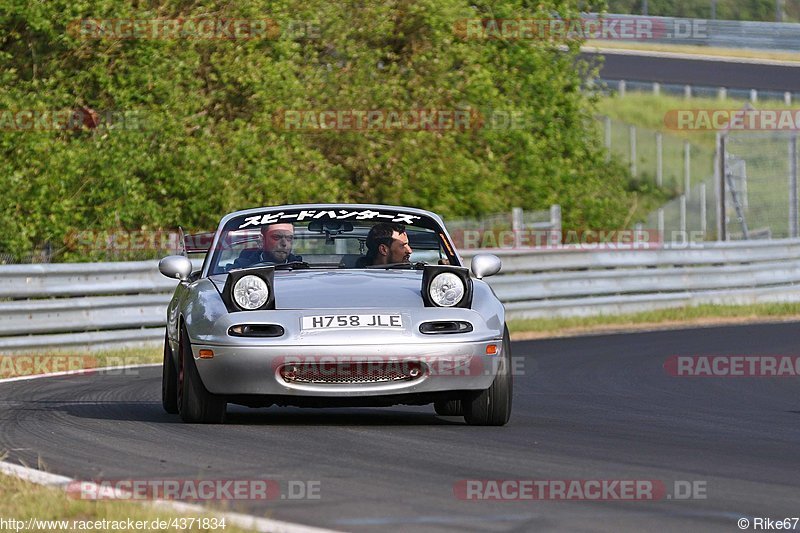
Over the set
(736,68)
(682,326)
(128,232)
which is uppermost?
(736,68)

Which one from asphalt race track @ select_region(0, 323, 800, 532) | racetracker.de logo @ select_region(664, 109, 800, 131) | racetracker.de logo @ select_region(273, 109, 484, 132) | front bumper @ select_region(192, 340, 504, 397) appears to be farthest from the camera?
racetracker.de logo @ select_region(664, 109, 800, 131)

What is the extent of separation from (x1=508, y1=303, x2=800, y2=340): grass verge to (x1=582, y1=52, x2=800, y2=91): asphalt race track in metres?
29.9

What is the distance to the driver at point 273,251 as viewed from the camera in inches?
365

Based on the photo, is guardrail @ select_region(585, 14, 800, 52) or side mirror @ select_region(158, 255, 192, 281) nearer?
side mirror @ select_region(158, 255, 192, 281)

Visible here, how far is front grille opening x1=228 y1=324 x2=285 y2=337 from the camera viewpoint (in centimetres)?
822

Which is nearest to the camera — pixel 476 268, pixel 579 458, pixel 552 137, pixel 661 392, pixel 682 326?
pixel 579 458

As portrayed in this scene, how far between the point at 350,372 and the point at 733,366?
6575 millimetres

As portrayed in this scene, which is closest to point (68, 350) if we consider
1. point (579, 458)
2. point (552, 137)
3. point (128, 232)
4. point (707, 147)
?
point (128, 232)

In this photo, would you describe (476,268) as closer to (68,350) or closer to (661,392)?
(661,392)

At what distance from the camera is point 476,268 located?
934 centimetres

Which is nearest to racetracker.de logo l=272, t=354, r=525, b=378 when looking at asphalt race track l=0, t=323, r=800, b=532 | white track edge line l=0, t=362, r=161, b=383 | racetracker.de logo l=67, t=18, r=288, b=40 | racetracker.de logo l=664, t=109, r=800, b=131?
asphalt race track l=0, t=323, r=800, b=532

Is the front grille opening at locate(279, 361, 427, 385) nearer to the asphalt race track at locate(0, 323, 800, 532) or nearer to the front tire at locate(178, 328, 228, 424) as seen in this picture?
the asphalt race track at locate(0, 323, 800, 532)

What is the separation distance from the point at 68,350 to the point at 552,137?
16.2 metres

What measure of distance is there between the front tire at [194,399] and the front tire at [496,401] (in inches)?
53.8
